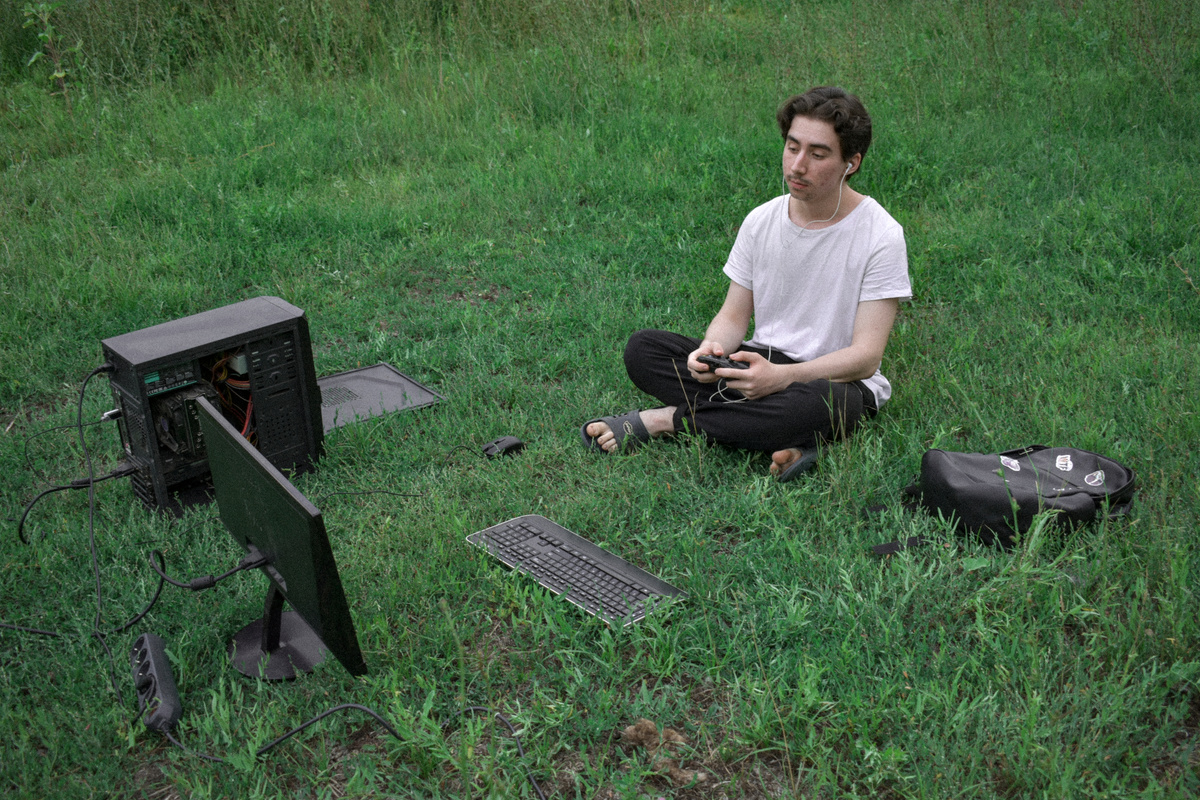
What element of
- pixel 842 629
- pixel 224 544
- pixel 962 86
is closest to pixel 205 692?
pixel 224 544

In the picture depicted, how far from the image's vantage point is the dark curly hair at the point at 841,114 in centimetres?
371

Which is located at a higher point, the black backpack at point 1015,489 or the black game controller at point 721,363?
the black game controller at point 721,363

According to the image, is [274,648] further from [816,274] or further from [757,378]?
[816,274]

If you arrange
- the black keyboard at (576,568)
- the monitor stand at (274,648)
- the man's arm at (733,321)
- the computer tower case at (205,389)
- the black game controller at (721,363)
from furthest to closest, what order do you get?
the man's arm at (733,321) < the black game controller at (721,363) < the computer tower case at (205,389) < the black keyboard at (576,568) < the monitor stand at (274,648)

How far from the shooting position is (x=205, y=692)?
2.85 metres

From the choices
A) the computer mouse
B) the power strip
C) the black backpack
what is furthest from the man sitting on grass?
the power strip

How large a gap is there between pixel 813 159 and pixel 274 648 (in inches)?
108

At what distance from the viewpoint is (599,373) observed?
4891mm

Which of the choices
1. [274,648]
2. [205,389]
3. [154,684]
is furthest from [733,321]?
[154,684]

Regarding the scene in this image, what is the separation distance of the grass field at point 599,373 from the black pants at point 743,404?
16 centimetres

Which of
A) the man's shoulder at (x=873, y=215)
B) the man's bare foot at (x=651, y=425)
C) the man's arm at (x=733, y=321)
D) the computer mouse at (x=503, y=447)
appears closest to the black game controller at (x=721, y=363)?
the man's arm at (x=733, y=321)

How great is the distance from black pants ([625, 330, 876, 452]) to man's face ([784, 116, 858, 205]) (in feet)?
2.51

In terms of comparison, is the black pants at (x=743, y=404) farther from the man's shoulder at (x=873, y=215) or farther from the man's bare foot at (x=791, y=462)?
the man's shoulder at (x=873, y=215)

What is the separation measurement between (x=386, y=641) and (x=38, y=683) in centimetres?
108
